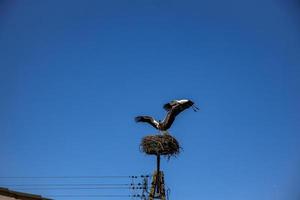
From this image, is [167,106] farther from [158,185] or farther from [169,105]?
[158,185]

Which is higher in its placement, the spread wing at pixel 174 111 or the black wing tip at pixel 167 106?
the black wing tip at pixel 167 106

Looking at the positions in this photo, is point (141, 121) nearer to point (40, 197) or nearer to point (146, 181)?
point (146, 181)

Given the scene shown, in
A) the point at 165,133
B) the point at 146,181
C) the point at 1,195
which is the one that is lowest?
the point at 1,195

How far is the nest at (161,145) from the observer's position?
29.3 meters

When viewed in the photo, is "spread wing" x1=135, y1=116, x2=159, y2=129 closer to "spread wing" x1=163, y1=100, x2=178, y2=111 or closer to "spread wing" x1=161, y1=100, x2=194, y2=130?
"spread wing" x1=161, y1=100, x2=194, y2=130

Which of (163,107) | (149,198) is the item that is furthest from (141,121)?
(149,198)

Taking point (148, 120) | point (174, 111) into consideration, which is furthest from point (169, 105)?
point (148, 120)

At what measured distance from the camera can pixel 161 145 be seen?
29.2 m

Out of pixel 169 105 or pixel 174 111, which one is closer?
pixel 174 111

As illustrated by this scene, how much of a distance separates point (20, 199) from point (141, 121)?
29.5 ft

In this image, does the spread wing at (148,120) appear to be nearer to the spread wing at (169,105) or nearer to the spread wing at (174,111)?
the spread wing at (174,111)

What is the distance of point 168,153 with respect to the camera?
29.5 meters

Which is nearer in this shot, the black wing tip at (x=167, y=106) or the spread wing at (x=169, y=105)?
the spread wing at (x=169, y=105)

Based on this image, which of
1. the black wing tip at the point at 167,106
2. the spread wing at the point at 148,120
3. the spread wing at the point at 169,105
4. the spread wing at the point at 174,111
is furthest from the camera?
the spread wing at the point at 148,120
